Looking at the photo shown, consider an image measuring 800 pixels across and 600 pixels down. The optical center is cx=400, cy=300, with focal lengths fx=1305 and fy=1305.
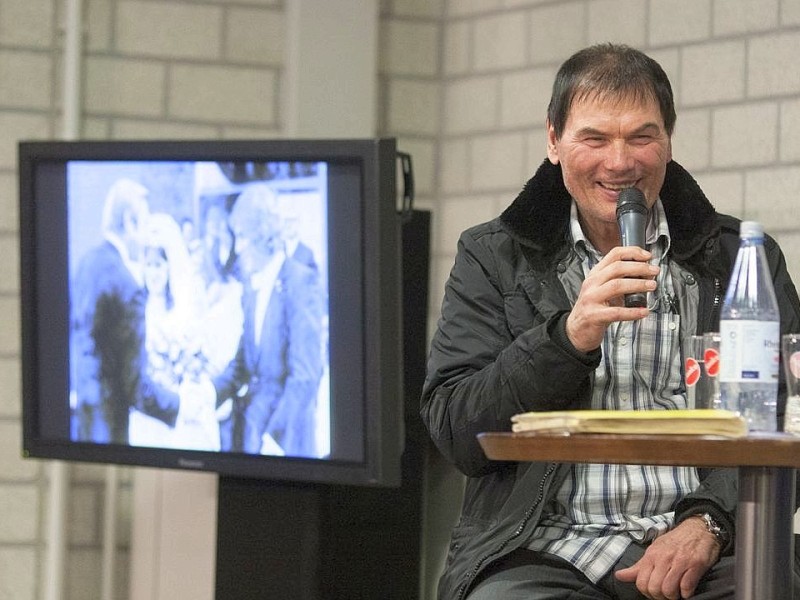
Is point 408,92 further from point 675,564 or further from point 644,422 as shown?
point 644,422

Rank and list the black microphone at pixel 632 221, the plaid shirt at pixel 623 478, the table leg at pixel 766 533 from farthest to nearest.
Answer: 1. the plaid shirt at pixel 623 478
2. the black microphone at pixel 632 221
3. the table leg at pixel 766 533

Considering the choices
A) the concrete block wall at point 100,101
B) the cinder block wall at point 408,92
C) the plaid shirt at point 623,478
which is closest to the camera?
the plaid shirt at point 623,478

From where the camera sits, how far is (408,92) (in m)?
3.96

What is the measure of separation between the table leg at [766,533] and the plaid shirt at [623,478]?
1.76 feet

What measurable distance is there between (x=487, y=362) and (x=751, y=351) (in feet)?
2.25

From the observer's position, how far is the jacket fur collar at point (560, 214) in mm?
2473

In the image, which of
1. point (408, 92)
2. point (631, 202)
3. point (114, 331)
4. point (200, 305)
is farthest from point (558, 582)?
point (408, 92)

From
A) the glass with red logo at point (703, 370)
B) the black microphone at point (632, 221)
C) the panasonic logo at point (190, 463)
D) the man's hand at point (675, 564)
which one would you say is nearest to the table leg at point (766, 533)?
the glass with red logo at point (703, 370)

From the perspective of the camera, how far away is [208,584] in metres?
3.11

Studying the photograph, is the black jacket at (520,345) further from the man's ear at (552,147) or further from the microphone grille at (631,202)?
the microphone grille at (631,202)

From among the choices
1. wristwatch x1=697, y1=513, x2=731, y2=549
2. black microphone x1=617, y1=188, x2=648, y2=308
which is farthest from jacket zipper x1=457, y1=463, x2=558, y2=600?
black microphone x1=617, y1=188, x2=648, y2=308

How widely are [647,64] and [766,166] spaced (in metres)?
1.02

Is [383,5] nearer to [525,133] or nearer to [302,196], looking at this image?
[525,133]

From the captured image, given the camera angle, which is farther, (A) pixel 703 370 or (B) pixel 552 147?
(B) pixel 552 147
